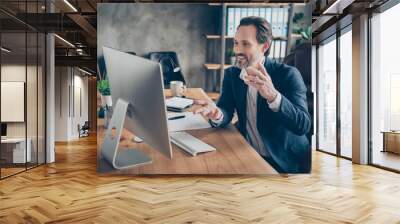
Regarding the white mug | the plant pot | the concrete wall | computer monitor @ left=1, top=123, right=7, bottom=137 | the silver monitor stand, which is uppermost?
the concrete wall

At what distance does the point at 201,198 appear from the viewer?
14.6ft

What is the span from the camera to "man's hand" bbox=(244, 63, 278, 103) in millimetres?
5844

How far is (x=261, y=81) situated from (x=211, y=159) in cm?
142

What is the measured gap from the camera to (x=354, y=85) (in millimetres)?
7633

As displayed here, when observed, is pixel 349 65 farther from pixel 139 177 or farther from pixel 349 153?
pixel 139 177

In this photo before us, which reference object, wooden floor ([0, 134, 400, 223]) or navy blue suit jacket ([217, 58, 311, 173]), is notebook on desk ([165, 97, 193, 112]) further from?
wooden floor ([0, 134, 400, 223])

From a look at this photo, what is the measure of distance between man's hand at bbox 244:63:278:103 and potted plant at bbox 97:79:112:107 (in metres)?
2.10

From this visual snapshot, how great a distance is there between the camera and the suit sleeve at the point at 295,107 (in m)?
5.84

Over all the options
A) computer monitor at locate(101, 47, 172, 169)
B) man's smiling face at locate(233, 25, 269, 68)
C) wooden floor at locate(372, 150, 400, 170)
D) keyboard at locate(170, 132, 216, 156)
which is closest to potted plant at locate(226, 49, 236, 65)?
man's smiling face at locate(233, 25, 269, 68)

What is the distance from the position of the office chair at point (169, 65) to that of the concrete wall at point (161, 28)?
0.07 metres

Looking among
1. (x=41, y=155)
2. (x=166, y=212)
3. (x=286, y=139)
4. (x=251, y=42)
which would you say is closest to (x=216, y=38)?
(x=251, y=42)

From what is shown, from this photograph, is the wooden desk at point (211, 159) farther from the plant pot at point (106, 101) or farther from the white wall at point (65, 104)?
the white wall at point (65, 104)

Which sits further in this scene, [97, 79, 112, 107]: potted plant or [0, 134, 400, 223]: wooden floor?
[97, 79, 112, 107]: potted plant

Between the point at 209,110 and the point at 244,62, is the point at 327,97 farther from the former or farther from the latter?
the point at 209,110
